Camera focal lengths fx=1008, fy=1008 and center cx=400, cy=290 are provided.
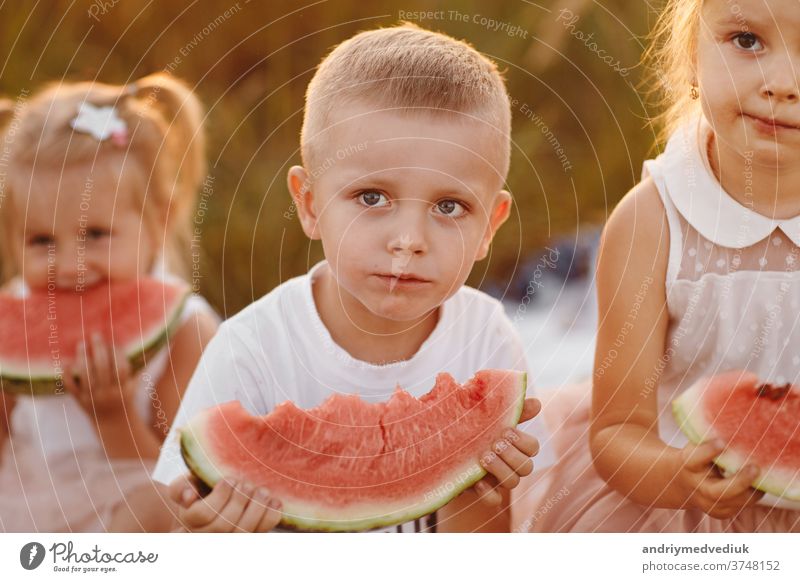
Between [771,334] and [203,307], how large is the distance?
0.78 m

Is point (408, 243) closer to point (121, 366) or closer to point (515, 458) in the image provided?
point (515, 458)

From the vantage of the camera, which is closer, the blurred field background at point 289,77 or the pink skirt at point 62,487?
the pink skirt at point 62,487

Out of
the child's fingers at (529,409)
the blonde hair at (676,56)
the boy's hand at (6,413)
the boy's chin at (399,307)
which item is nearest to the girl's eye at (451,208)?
the boy's chin at (399,307)

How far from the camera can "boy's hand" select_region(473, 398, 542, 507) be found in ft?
3.93

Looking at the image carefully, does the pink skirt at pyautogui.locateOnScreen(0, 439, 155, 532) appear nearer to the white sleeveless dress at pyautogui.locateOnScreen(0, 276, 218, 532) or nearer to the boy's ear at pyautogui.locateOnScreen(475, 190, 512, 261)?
the white sleeveless dress at pyautogui.locateOnScreen(0, 276, 218, 532)

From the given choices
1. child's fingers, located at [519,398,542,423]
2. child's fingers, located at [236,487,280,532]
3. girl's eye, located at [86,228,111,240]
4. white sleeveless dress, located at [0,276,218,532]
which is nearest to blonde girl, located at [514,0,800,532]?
child's fingers, located at [519,398,542,423]

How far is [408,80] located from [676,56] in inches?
15.1

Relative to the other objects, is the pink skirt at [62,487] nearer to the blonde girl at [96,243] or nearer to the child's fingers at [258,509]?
the blonde girl at [96,243]

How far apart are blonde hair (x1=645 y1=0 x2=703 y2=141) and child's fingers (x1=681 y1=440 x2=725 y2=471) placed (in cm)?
42

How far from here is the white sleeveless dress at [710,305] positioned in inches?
49.9

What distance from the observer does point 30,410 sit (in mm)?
1452

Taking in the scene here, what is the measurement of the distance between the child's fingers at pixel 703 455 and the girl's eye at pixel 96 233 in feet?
2.65
